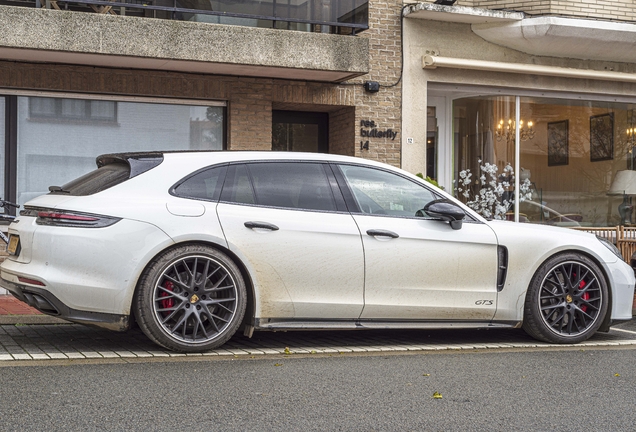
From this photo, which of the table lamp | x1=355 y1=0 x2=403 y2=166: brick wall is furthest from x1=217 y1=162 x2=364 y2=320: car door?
the table lamp

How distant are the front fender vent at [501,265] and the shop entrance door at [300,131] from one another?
287 inches

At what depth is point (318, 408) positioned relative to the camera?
4949 millimetres

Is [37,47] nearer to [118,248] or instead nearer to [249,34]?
[249,34]

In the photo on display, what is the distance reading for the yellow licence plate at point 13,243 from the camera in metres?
6.69

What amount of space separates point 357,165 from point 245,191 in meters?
1.04

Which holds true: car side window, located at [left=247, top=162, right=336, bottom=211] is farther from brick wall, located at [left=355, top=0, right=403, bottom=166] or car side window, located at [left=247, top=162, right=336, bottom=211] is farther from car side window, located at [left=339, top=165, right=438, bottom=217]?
brick wall, located at [left=355, top=0, right=403, bottom=166]

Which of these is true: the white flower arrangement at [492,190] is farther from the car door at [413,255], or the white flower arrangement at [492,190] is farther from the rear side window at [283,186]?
the rear side window at [283,186]

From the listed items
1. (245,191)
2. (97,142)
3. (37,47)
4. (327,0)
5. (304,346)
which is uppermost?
(327,0)

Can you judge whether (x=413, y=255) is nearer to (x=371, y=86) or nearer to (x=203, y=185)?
(x=203, y=185)

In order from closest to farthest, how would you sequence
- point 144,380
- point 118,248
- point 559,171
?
point 144,380 < point 118,248 < point 559,171

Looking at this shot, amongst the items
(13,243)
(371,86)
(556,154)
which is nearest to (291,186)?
(13,243)

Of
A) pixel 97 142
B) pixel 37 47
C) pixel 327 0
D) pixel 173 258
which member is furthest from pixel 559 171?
pixel 173 258

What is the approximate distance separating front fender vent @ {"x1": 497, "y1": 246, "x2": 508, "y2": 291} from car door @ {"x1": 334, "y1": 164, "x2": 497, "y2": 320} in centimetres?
4

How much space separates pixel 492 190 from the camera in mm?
15453
